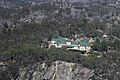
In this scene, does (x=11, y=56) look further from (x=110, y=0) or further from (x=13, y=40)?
(x=110, y=0)

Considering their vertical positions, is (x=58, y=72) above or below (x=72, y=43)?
above

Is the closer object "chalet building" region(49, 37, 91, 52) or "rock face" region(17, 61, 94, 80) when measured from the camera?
"rock face" region(17, 61, 94, 80)

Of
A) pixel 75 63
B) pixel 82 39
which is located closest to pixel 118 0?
pixel 82 39

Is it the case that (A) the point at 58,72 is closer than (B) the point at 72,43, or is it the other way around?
(A) the point at 58,72

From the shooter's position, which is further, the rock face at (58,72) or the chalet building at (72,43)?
the chalet building at (72,43)

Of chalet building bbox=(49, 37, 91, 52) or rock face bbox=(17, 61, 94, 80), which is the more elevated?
rock face bbox=(17, 61, 94, 80)
